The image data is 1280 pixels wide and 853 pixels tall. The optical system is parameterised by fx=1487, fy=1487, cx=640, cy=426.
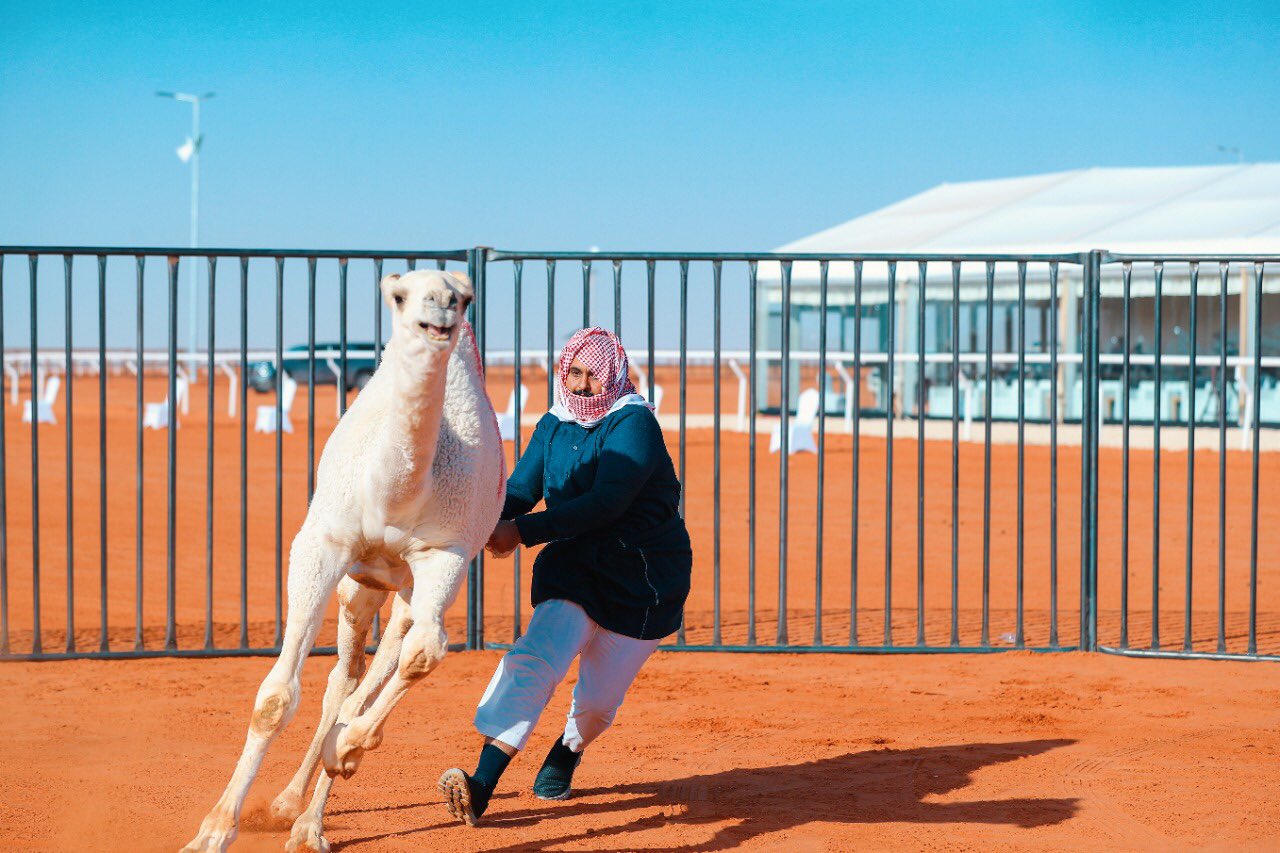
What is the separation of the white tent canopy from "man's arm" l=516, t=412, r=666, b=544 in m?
15.5

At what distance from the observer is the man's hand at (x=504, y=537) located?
15.1 feet

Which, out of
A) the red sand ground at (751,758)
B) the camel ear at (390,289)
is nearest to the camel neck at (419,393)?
the camel ear at (390,289)

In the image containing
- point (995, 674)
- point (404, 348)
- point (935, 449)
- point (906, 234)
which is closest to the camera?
point (404, 348)

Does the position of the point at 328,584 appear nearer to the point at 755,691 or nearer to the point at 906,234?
the point at 755,691

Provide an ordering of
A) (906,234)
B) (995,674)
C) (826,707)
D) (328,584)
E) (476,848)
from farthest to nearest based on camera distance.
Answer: (906,234) → (995,674) → (826,707) → (476,848) → (328,584)

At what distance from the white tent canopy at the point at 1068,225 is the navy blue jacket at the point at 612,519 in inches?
606

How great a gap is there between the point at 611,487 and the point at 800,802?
1.36 metres

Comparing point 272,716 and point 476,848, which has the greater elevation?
point 272,716

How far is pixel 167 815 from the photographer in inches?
193

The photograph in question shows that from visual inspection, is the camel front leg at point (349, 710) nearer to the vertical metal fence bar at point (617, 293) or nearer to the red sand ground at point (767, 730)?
the red sand ground at point (767, 730)

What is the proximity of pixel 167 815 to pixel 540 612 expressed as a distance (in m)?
1.39

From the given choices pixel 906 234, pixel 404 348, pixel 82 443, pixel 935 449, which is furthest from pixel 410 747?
pixel 906 234

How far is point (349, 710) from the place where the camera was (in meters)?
4.28

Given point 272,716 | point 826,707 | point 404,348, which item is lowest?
point 826,707
